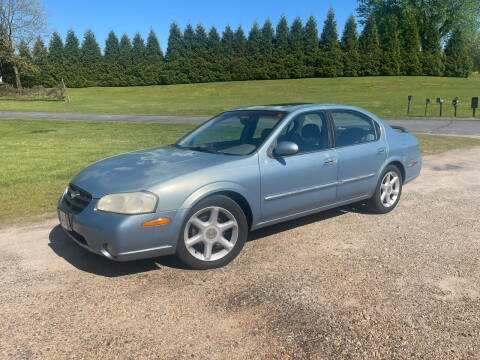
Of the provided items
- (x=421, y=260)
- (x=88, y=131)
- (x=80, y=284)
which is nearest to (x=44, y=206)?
(x=80, y=284)

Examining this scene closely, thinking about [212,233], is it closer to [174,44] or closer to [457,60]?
[174,44]

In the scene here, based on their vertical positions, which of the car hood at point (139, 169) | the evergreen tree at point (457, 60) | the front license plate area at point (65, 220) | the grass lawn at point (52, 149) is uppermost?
the evergreen tree at point (457, 60)

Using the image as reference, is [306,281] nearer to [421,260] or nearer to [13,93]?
[421,260]

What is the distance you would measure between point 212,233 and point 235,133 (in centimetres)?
140

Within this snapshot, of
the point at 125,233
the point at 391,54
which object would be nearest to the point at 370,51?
the point at 391,54

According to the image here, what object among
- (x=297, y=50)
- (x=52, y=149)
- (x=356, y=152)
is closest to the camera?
(x=356, y=152)

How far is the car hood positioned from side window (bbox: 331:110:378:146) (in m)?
1.60

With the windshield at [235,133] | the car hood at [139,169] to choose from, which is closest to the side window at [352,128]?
the windshield at [235,133]

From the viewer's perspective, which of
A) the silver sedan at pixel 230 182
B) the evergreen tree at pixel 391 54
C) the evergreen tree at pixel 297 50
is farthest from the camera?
the evergreen tree at pixel 297 50

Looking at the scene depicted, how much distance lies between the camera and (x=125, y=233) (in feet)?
11.3

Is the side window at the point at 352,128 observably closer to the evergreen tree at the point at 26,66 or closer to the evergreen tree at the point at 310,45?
the evergreen tree at the point at 310,45

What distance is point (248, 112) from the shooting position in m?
5.14

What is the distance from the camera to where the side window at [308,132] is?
4.62 metres

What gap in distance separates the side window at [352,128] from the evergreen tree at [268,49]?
4973cm
